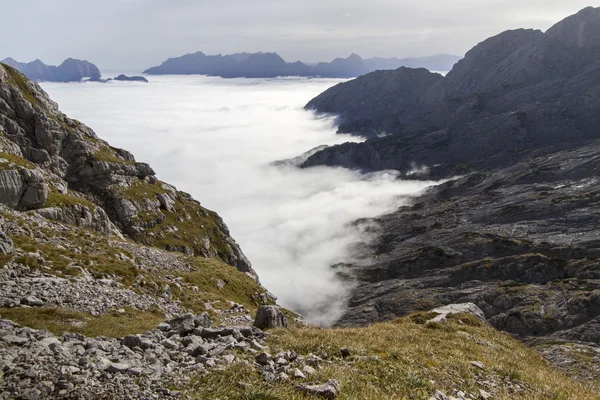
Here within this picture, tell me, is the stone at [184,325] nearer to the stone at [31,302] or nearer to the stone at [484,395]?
the stone at [31,302]

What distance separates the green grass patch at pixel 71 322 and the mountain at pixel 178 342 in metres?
0.09

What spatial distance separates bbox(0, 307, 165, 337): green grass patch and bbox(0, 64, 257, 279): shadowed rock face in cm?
4724

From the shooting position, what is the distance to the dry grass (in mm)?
14211

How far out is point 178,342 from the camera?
59.4 ft

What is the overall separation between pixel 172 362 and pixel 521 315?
180 metres

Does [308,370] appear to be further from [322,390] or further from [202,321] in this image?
[202,321]

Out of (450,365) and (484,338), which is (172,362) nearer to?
(450,365)

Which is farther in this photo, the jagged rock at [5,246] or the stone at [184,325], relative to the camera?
the jagged rock at [5,246]

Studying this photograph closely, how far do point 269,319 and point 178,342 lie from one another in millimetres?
8260

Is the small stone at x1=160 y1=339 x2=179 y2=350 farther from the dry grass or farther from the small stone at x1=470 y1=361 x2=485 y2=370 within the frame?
the small stone at x1=470 y1=361 x2=485 y2=370

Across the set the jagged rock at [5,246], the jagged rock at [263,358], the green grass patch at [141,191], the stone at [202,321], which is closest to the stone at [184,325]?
the stone at [202,321]

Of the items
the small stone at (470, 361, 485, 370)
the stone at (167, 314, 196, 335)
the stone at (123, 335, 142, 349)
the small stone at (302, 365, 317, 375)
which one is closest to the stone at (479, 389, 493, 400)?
the small stone at (470, 361, 485, 370)

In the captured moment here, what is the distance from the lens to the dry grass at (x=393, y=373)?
14211 millimetres

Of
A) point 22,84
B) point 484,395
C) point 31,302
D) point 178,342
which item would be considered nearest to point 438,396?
point 484,395
